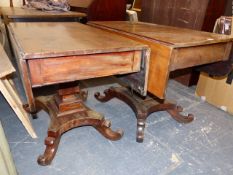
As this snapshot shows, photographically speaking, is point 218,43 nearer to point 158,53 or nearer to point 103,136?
point 158,53

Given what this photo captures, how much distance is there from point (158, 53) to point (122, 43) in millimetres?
200

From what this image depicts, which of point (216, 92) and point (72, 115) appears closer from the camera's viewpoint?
point (72, 115)

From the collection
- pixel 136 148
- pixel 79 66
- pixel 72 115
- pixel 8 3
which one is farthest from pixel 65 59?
pixel 8 3

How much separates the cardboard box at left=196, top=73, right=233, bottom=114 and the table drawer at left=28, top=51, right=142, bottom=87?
115 centimetres

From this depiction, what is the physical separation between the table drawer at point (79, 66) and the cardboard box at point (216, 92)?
1152 mm

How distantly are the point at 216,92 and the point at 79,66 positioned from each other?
1483 mm

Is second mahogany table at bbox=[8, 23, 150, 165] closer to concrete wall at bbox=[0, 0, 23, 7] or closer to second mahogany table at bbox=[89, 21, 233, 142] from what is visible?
second mahogany table at bbox=[89, 21, 233, 142]

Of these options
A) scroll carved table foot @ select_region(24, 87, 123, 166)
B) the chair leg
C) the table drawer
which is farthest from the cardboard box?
the chair leg

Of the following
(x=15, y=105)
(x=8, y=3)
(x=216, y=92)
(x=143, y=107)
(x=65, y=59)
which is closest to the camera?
(x=65, y=59)

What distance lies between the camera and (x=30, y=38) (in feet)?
3.17

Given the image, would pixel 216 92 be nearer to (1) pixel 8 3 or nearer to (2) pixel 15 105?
(2) pixel 15 105

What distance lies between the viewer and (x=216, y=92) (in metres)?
1.90

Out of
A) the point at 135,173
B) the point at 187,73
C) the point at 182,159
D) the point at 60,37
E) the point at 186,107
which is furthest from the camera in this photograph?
the point at 187,73

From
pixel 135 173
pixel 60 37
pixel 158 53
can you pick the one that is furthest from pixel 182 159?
pixel 60 37
